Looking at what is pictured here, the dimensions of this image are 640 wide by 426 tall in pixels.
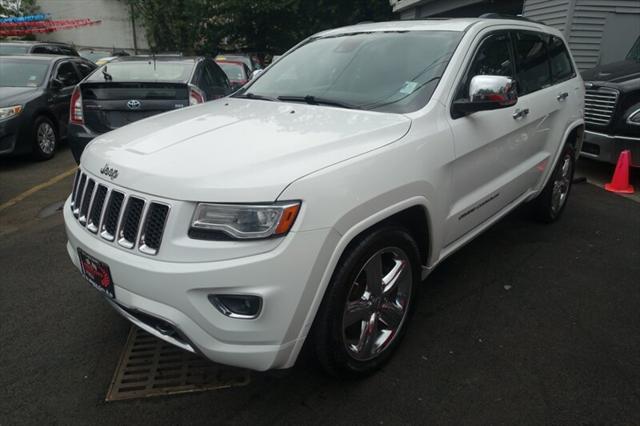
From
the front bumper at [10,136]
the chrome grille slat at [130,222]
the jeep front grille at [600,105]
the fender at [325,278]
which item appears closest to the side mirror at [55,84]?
the front bumper at [10,136]

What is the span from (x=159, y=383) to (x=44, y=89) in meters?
6.80

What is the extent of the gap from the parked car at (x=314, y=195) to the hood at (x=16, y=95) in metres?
5.09

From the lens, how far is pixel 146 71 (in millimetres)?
6094

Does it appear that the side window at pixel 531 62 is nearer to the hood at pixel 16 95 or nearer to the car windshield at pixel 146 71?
the car windshield at pixel 146 71

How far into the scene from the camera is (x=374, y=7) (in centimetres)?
2920

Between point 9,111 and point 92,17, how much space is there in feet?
126

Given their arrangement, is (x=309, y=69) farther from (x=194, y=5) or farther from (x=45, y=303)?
(x=194, y=5)

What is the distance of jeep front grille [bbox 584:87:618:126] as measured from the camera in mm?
6382

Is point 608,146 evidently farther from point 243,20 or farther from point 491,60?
point 243,20

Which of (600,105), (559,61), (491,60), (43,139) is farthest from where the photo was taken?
(43,139)

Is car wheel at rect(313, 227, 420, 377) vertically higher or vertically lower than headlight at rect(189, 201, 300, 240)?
lower

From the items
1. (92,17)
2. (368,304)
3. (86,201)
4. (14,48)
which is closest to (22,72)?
(14,48)

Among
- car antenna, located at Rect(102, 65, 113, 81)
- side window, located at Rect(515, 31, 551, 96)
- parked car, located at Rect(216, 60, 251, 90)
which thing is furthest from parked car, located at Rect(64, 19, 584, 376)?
parked car, located at Rect(216, 60, 251, 90)

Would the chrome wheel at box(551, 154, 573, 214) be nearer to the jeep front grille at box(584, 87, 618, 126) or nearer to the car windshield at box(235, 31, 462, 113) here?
the jeep front grille at box(584, 87, 618, 126)
